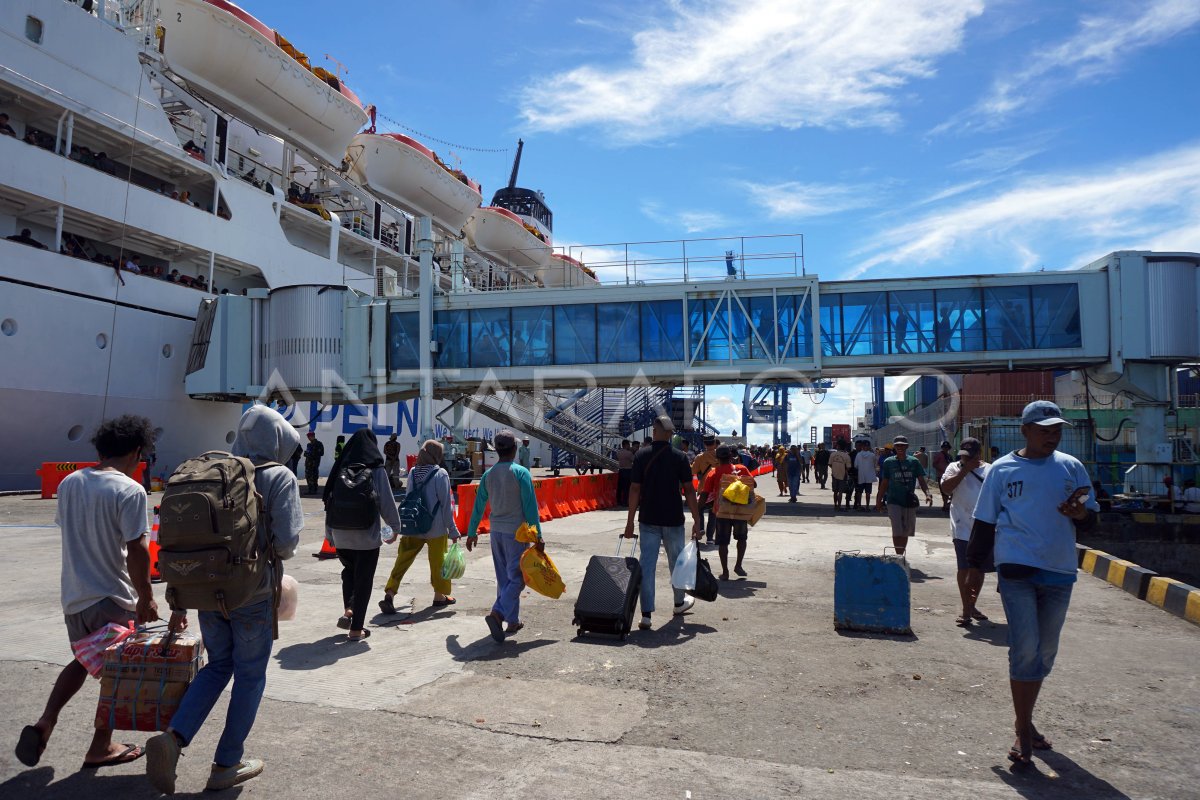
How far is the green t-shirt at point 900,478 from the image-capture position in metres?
8.92

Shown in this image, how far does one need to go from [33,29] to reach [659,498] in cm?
2036

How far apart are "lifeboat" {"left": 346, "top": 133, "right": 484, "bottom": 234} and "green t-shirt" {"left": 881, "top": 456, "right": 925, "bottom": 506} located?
2625cm

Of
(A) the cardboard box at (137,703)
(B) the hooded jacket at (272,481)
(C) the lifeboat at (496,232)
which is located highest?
(C) the lifeboat at (496,232)

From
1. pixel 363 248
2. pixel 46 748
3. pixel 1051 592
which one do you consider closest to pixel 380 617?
pixel 46 748

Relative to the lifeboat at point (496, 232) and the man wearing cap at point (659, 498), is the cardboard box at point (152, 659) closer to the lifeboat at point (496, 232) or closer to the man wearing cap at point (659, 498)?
the man wearing cap at point (659, 498)

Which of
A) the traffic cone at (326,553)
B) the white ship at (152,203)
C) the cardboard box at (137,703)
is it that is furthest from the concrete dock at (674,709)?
the white ship at (152,203)

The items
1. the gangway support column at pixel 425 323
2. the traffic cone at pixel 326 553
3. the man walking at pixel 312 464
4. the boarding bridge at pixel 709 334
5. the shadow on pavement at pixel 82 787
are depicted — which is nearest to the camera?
the shadow on pavement at pixel 82 787

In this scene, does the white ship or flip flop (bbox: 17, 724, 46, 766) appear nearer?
flip flop (bbox: 17, 724, 46, 766)

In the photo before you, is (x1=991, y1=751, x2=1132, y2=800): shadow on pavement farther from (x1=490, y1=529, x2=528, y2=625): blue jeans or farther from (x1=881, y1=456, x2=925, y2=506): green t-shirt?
(x1=881, y1=456, x2=925, y2=506): green t-shirt

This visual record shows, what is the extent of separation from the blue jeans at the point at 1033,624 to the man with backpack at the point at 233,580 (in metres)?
3.39

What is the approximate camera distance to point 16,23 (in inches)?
685

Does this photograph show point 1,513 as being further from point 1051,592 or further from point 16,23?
point 1051,592

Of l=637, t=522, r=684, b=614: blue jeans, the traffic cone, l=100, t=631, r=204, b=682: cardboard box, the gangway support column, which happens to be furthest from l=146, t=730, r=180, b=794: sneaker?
the gangway support column

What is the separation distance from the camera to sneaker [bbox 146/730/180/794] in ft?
9.86
